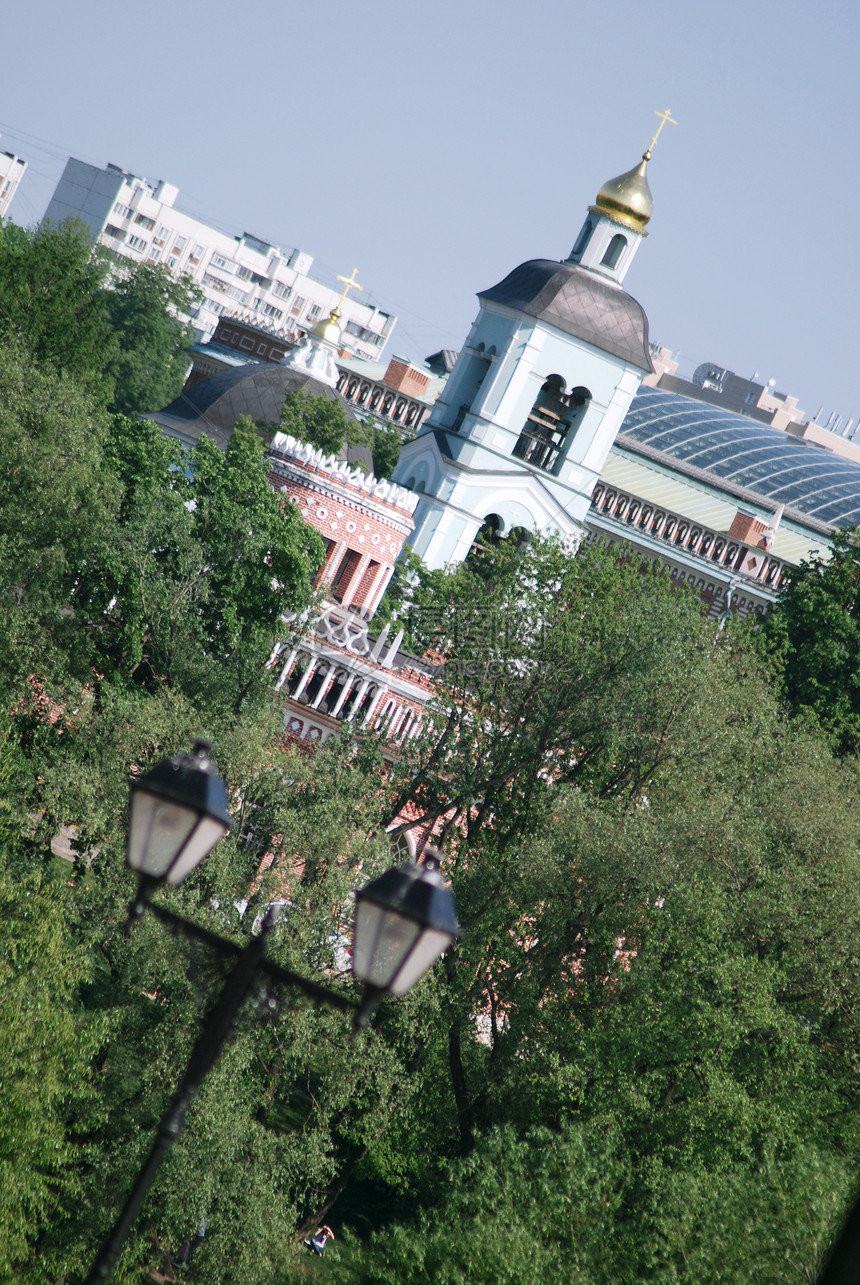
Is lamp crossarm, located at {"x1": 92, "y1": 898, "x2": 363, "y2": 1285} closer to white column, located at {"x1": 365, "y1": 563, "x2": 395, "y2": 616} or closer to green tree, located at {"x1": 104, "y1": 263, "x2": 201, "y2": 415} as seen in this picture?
white column, located at {"x1": 365, "y1": 563, "x2": 395, "y2": 616}

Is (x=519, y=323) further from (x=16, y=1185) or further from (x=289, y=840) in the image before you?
(x=16, y=1185)

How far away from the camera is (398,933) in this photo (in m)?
5.48

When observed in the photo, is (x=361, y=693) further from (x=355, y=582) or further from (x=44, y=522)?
(x=44, y=522)

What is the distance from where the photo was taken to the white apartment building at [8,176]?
132625mm

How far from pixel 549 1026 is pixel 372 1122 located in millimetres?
2890

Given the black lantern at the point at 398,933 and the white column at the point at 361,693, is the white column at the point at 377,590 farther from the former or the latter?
the black lantern at the point at 398,933

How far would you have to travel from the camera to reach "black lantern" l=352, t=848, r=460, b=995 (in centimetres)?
546

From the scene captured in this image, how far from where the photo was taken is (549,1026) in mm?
20359

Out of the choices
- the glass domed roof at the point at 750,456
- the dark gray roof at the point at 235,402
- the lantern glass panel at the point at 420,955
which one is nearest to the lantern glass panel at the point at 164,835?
the lantern glass panel at the point at 420,955

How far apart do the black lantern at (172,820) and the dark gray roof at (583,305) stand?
37.0m

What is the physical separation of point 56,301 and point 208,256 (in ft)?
326

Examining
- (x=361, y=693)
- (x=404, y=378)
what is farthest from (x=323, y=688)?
(x=404, y=378)

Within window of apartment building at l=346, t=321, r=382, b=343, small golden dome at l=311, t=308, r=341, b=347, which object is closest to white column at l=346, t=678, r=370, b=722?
small golden dome at l=311, t=308, r=341, b=347

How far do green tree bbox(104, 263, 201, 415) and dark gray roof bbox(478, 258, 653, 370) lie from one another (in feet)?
123
